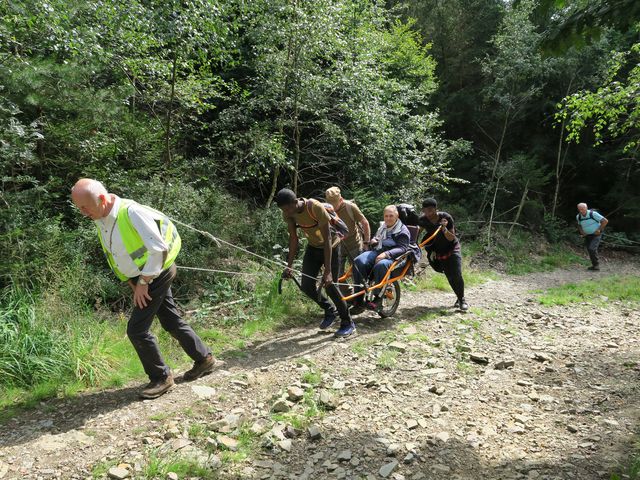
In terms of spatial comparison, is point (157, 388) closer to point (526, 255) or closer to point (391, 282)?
point (391, 282)

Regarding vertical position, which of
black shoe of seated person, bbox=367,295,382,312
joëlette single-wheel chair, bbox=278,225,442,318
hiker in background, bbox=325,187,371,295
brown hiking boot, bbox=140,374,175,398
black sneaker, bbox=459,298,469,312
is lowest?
black sneaker, bbox=459,298,469,312

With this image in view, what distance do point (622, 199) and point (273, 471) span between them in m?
19.8

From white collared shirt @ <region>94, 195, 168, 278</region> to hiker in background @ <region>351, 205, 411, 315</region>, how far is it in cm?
341

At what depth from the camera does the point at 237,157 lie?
9578mm

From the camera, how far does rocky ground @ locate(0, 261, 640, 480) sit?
10.9ft

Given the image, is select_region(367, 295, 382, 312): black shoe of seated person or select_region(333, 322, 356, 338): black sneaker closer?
select_region(333, 322, 356, 338): black sneaker

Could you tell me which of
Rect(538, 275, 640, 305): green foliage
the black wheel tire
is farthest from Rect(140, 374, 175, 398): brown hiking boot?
Rect(538, 275, 640, 305): green foliage

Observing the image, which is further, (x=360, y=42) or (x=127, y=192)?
(x=360, y=42)

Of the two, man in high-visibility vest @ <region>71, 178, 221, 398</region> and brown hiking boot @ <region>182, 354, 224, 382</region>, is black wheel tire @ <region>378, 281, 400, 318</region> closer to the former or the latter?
brown hiking boot @ <region>182, 354, 224, 382</region>

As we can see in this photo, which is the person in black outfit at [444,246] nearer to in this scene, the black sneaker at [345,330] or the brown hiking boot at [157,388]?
the black sneaker at [345,330]

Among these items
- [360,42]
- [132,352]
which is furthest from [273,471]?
[360,42]

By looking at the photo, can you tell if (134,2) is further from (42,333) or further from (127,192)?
(42,333)

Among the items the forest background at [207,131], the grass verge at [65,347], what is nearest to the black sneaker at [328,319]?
the forest background at [207,131]

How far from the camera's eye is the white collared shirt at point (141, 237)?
12.7 feet
